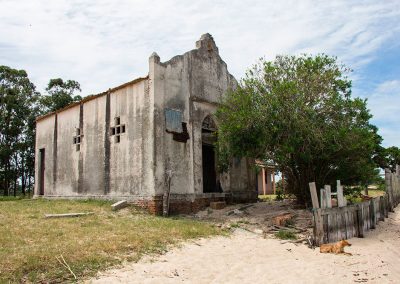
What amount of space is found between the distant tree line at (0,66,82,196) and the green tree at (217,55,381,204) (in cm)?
2163

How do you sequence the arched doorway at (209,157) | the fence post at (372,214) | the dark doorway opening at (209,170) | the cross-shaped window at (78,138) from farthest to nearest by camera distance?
the cross-shaped window at (78,138), the dark doorway opening at (209,170), the arched doorway at (209,157), the fence post at (372,214)

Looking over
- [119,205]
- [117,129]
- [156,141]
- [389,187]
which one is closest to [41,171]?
[117,129]

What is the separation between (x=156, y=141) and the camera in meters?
15.6

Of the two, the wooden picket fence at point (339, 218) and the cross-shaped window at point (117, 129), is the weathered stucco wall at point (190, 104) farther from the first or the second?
the wooden picket fence at point (339, 218)

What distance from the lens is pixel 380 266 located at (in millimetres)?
8641

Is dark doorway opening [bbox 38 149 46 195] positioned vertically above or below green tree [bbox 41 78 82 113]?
below

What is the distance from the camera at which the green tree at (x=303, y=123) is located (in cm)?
1365

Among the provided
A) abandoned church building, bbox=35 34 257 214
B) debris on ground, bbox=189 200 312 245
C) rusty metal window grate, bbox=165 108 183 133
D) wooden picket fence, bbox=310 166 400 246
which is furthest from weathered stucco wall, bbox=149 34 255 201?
wooden picket fence, bbox=310 166 400 246

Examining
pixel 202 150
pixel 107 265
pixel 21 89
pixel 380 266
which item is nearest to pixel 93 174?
pixel 202 150

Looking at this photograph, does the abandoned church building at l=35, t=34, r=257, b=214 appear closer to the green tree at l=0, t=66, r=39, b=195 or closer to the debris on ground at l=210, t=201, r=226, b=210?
the debris on ground at l=210, t=201, r=226, b=210

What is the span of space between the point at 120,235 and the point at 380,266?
6.39 metres

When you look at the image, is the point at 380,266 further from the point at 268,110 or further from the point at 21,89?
the point at 21,89

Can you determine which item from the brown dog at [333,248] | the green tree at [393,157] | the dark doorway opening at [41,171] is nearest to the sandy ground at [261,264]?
the brown dog at [333,248]

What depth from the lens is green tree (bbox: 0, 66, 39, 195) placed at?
3231cm
